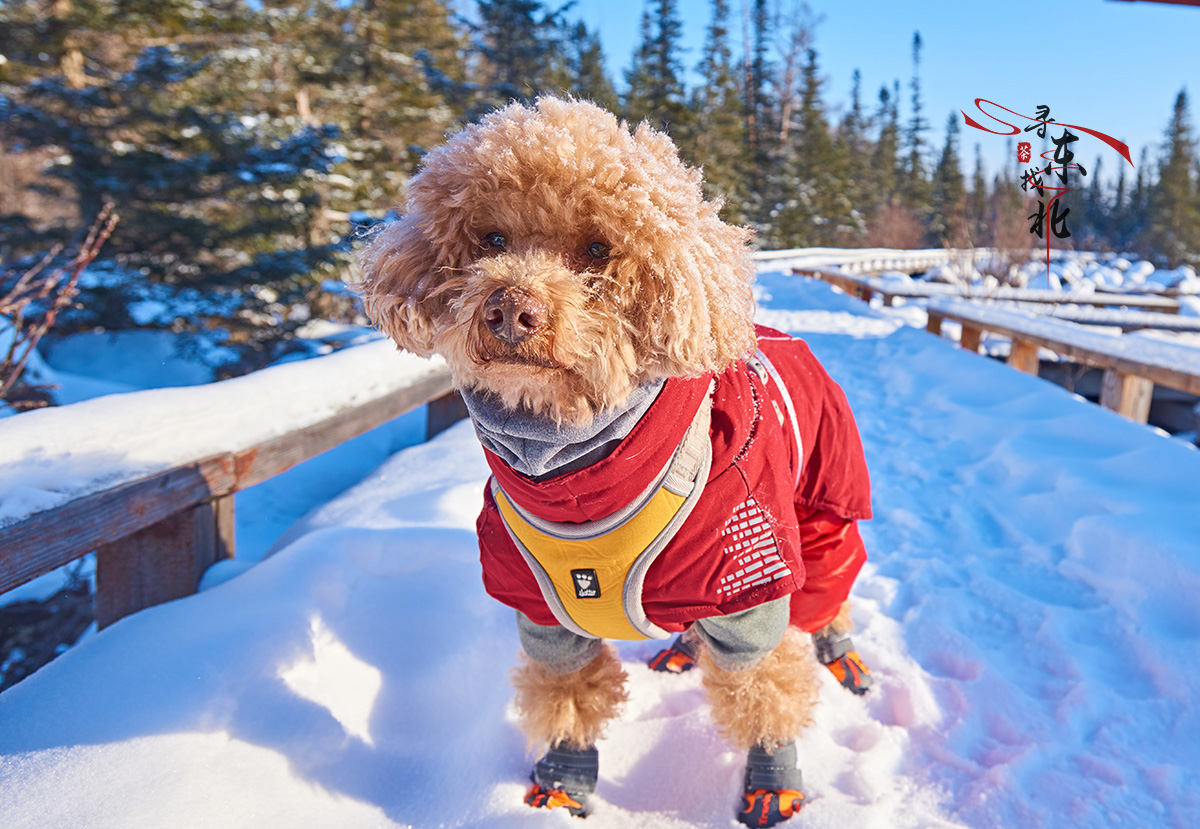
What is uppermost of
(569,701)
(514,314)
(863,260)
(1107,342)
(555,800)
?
(863,260)

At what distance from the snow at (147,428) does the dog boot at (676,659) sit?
1.66 meters

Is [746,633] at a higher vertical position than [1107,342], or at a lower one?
lower

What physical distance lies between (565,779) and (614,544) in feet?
2.52

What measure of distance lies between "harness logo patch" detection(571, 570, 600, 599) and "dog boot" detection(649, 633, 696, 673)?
93 centimetres

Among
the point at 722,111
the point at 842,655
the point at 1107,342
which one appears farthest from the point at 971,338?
the point at 722,111

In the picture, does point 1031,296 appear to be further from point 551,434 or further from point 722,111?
point 722,111

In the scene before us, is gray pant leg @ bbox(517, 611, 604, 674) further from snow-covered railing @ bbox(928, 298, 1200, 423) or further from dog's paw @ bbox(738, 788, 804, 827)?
snow-covered railing @ bbox(928, 298, 1200, 423)

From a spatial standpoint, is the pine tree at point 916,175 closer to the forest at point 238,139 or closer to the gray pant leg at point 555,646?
the forest at point 238,139

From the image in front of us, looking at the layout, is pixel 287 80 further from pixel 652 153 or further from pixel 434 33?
pixel 652 153

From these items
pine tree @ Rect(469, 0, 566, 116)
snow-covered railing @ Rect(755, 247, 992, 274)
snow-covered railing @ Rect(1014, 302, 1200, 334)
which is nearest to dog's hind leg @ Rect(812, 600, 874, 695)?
snow-covered railing @ Rect(1014, 302, 1200, 334)

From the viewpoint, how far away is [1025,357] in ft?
19.2

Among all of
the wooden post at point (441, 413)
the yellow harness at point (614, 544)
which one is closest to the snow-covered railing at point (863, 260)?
the wooden post at point (441, 413)

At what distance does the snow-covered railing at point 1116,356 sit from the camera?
145 inches

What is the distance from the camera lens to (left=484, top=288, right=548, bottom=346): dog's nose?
1.18 m
